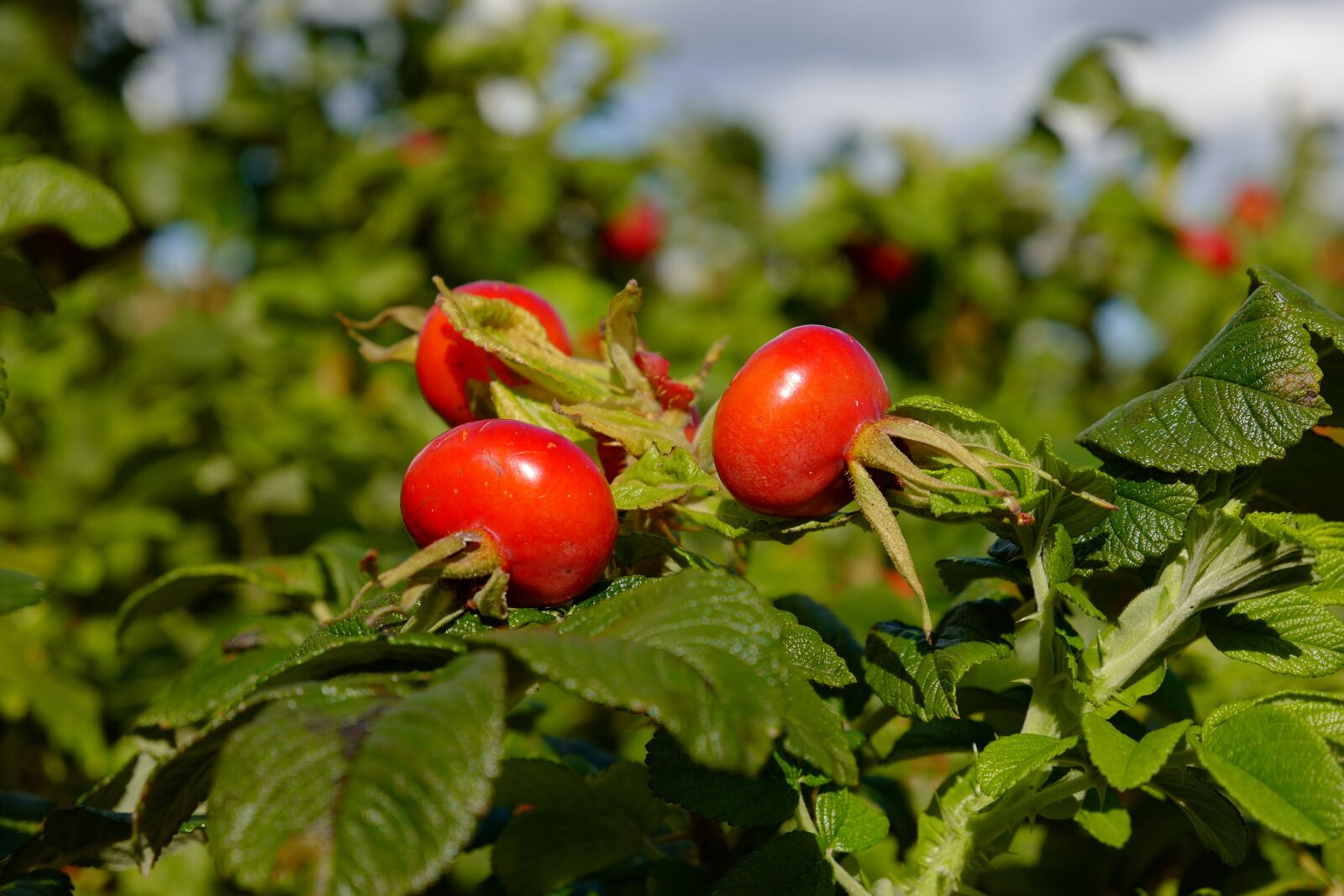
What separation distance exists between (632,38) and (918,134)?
966 millimetres

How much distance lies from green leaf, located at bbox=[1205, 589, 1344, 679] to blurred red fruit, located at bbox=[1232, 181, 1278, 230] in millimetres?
3947

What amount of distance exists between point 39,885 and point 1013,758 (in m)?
0.77

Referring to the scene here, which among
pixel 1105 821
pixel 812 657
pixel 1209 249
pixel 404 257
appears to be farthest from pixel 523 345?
pixel 1209 249

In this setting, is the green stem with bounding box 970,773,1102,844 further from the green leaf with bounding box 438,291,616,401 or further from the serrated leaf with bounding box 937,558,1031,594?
the green leaf with bounding box 438,291,616,401

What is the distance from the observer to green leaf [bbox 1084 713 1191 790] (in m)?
0.72

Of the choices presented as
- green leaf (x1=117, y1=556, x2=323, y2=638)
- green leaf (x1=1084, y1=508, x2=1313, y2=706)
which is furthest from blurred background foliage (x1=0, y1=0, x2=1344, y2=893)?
green leaf (x1=1084, y1=508, x2=1313, y2=706)

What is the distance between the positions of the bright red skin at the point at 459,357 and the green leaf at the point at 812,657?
1.18ft

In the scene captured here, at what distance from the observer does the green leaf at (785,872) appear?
84 cm

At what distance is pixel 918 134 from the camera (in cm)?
364

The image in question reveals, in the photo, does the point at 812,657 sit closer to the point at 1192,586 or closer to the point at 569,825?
the point at 1192,586

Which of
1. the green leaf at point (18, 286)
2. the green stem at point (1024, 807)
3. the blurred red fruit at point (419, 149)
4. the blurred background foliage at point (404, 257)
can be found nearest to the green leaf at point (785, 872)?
the green stem at point (1024, 807)

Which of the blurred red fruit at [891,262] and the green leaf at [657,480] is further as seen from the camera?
the blurred red fruit at [891,262]

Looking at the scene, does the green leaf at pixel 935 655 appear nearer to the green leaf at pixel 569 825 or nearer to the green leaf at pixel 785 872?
the green leaf at pixel 785 872

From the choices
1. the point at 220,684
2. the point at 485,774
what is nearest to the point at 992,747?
the point at 485,774
